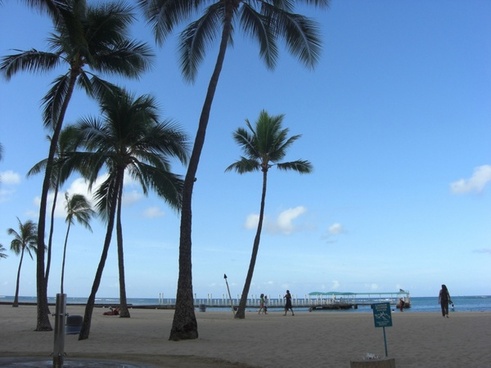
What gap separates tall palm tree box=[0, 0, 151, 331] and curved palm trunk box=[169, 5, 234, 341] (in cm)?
497

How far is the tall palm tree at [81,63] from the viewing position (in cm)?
1838

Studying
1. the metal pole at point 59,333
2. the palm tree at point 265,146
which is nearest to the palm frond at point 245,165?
the palm tree at point 265,146

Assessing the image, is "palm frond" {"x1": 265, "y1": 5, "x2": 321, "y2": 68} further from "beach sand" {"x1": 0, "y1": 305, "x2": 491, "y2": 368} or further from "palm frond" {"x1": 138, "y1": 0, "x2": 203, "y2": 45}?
"beach sand" {"x1": 0, "y1": 305, "x2": 491, "y2": 368}

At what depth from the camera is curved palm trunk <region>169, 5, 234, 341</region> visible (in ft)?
46.6

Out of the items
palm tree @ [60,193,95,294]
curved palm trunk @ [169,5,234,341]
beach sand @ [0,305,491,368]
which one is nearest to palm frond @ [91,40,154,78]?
curved palm trunk @ [169,5,234,341]

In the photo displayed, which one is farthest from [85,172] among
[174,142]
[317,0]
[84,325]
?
[317,0]

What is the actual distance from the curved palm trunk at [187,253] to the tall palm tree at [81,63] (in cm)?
497

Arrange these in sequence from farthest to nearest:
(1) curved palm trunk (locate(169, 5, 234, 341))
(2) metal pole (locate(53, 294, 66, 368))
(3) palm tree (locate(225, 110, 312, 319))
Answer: (3) palm tree (locate(225, 110, 312, 319)) < (1) curved palm trunk (locate(169, 5, 234, 341)) < (2) metal pole (locate(53, 294, 66, 368))

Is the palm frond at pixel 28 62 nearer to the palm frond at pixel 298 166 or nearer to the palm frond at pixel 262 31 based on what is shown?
the palm frond at pixel 262 31

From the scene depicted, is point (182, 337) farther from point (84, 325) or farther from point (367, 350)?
point (367, 350)

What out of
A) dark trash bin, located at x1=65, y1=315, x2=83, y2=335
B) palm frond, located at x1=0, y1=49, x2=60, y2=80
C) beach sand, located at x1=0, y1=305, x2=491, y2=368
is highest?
palm frond, located at x1=0, y1=49, x2=60, y2=80

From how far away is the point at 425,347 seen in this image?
1212cm

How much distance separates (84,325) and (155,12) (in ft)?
35.3

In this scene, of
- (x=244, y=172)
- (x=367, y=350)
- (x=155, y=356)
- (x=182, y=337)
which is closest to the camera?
(x=155, y=356)
